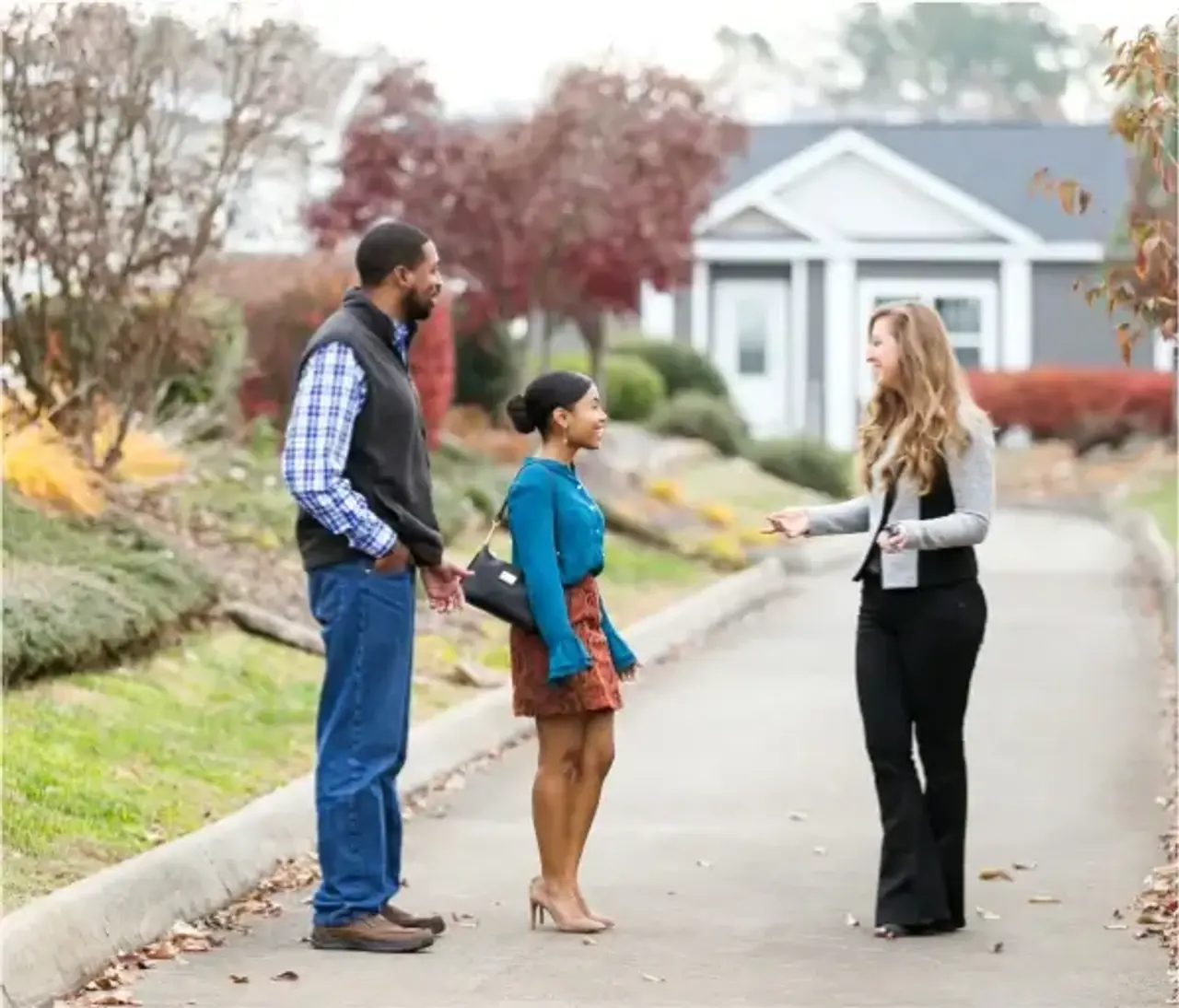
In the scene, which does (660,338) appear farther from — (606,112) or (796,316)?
(606,112)

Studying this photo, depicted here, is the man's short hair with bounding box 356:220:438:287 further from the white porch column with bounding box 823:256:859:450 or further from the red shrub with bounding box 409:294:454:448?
the white porch column with bounding box 823:256:859:450

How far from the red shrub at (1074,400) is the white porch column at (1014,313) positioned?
3.92 metres

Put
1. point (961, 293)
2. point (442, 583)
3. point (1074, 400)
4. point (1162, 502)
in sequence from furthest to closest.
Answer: point (961, 293), point (1074, 400), point (1162, 502), point (442, 583)

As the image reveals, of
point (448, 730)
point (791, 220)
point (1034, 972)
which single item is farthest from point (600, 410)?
point (791, 220)

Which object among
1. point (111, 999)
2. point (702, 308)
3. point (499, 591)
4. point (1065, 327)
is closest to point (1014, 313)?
point (1065, 327)

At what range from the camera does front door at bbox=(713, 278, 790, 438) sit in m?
46.6

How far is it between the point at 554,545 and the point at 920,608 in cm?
118

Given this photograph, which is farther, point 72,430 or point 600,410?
point 72,430

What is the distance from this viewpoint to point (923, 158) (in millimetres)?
50625

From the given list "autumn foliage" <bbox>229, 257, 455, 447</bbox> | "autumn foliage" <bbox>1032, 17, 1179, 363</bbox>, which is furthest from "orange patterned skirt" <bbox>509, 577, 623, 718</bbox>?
"autumn foliage" <bbox>229, 257, 455, 447</bbox>

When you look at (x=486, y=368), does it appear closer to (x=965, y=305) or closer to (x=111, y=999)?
(x=965, y=305)

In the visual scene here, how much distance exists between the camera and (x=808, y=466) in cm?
3359

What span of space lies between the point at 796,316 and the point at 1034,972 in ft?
127

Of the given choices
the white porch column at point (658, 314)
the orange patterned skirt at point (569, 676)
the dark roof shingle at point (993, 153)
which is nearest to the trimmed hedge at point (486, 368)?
the white porch column at point (658, 314)
